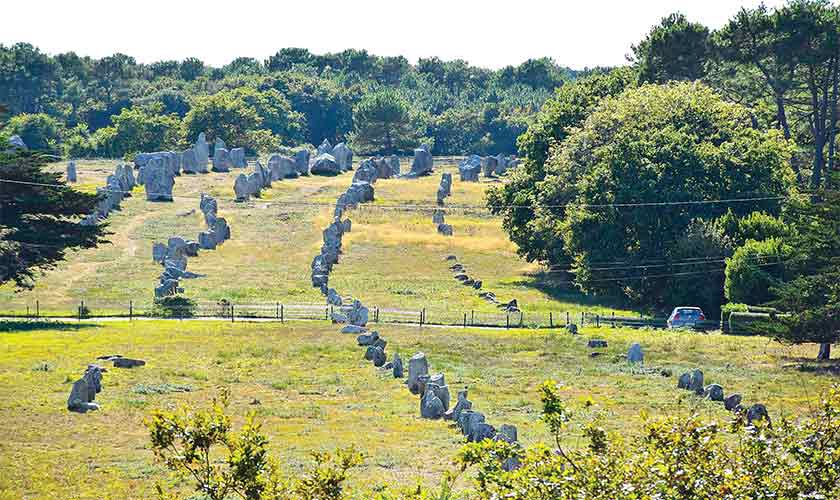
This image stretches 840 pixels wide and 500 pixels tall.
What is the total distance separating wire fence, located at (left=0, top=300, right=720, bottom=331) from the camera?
6556cm

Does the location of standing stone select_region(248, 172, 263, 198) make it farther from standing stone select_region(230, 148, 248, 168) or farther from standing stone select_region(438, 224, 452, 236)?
standing stone select_region(438, 224, 452, 236)

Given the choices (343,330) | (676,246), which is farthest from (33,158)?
(676,246)

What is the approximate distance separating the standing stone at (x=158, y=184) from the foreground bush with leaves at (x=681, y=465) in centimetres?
8409

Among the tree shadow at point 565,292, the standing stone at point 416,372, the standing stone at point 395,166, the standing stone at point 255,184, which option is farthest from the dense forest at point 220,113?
the standing stone at point 416,372

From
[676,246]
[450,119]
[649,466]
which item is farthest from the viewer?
[450,119]

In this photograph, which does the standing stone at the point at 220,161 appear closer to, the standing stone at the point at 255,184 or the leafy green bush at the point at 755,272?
the standing stone at the point at 255,184

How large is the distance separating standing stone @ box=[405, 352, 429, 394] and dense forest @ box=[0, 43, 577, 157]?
9004 cm

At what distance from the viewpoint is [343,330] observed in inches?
2397

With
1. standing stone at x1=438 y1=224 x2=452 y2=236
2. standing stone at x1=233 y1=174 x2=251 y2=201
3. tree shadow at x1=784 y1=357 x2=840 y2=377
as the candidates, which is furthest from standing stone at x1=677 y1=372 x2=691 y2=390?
standing stone at x1=233 y1=174 x2=251 y2=201

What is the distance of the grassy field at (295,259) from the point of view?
232ft

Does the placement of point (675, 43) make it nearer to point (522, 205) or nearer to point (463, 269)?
point (522, 205)

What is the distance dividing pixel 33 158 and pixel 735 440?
128 feet

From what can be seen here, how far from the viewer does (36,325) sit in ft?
201

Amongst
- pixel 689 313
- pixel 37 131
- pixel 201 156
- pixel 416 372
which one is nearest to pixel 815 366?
pixel 689 313
